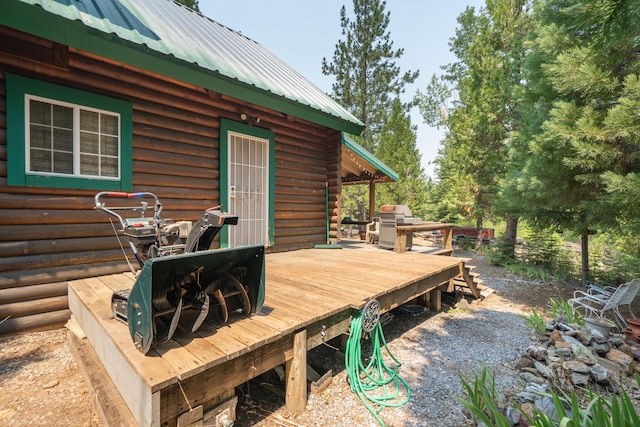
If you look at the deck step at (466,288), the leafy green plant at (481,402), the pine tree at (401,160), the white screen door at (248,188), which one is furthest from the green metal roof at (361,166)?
the leafy green plant at (481,402)

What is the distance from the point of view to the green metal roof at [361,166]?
7457mm

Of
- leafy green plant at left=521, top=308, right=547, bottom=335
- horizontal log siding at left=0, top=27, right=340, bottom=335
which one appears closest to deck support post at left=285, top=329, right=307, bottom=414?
horizontal log siding at left=0, top=27, right=340, bottom=335

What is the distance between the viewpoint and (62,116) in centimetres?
351

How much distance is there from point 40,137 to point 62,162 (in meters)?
0.33

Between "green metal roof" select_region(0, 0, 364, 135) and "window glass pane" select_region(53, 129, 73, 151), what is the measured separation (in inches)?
45.3

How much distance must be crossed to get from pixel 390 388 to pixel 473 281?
387 centimetres

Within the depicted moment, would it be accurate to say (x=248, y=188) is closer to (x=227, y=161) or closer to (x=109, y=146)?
(x=227, y=161)

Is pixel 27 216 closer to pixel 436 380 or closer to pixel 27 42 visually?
pixel 27 42

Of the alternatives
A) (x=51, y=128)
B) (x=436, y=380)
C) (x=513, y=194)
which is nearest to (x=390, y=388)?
(x=436, y=380)

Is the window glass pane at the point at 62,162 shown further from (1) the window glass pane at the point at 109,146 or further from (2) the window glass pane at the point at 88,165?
(1) the window glass pane at the point at 109,146

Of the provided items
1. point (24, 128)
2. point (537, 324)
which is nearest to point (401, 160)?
point (537, 324)

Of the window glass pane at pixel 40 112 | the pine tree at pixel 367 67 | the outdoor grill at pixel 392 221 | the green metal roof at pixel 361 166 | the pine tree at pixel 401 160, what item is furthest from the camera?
the pine tree at pixel 367 67

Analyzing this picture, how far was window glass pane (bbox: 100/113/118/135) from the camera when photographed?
379 centimetres

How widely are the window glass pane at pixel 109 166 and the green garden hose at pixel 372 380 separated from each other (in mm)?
3603
